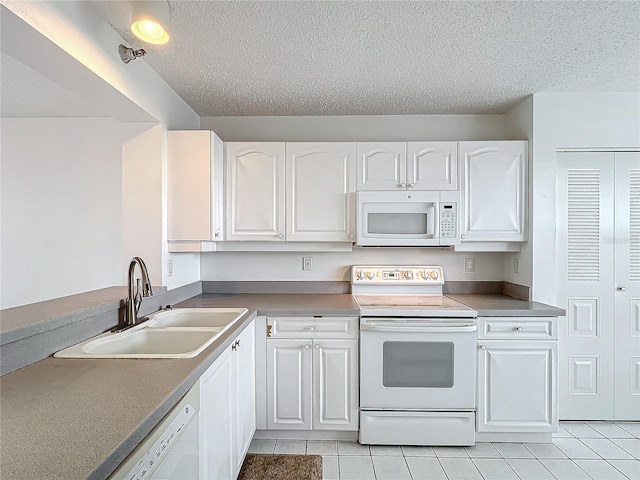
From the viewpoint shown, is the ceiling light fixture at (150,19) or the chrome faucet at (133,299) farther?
the chrome faucet at (133,299)

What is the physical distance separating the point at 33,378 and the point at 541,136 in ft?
10.0

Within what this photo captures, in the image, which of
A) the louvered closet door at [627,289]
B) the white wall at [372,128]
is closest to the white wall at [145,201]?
the white wall at [372,128]

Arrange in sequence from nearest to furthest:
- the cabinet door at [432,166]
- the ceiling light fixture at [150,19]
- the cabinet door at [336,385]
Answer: the ceiling light fixture at [150,19]
the cabinet door at [336,385]
the cabinet door at [432,166]

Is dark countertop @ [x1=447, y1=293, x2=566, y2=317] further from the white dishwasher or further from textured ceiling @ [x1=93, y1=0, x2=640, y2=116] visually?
the white dishwasher

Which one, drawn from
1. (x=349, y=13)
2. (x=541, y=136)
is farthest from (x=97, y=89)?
(x=541, y=136)

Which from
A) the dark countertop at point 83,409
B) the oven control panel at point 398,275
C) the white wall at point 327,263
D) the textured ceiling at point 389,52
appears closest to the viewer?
the dark countertop at point 83,409

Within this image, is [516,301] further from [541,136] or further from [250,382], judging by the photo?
[250,382]

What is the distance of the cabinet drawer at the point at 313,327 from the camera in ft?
7.61

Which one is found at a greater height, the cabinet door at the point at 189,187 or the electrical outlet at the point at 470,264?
the cabinet door at the point at 189,187

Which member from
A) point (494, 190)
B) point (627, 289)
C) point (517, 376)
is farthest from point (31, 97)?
point (627, 289)

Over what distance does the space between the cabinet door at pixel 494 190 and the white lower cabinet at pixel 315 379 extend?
1188mm

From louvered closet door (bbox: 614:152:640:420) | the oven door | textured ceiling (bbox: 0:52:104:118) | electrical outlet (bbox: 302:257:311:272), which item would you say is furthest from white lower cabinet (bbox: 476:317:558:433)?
textured ceiling (bbox: 0:52:104:118)

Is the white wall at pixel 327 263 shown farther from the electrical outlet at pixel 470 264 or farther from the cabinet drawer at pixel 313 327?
the cabinet drawer at pixel 313 327

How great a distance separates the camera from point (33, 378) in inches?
44.8
